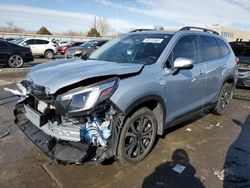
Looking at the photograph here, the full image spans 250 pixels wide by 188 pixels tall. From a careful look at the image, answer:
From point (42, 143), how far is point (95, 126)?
74 centimetres

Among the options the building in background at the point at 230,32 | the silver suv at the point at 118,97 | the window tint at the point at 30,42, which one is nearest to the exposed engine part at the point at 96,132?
the silver suv at the point at 118,97

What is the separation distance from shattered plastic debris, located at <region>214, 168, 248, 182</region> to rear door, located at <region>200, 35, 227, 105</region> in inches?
67.3

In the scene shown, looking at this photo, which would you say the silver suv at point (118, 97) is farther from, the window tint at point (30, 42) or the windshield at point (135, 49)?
the window tint at point (30, 42)

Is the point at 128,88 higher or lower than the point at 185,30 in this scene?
lower

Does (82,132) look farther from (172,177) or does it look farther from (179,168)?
(179,168)

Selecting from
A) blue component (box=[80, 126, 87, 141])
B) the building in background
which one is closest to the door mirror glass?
blue component (box=[80, 126, 87, 141])

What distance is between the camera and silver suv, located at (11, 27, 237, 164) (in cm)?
309

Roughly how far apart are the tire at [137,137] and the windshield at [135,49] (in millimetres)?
843

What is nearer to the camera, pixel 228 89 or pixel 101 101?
pixel 101 101

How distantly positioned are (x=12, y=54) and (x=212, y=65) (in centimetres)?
1196

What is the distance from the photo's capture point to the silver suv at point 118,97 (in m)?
3.09

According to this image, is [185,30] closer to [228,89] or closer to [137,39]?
[137,39]

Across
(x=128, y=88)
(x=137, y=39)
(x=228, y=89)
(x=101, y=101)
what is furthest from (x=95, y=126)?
(x=228, y=89)

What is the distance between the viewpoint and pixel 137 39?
4656mm
